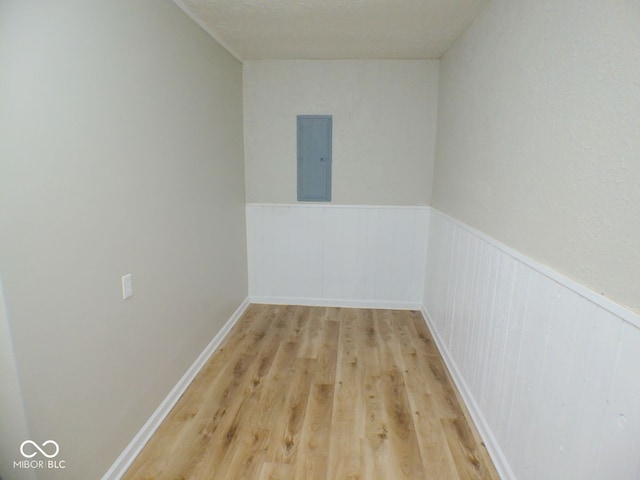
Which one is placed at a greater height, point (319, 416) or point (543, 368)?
point (543, 368)

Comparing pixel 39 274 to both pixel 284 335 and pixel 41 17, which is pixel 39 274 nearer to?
pixel 41 17

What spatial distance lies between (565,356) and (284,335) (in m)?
2.31

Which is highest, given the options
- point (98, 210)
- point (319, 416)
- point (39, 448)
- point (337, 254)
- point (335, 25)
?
point (335, 25)

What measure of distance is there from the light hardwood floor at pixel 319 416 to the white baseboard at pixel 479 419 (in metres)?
0.05

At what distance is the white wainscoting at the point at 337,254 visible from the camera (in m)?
3.63

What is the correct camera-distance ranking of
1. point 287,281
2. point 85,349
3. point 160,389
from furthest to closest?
1. point 287,281
2. point 160,389
3. point 85,349

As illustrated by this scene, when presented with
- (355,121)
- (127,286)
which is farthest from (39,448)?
(355,121)

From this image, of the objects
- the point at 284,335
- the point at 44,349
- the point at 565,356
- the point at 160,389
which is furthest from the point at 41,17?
the point at 284,335

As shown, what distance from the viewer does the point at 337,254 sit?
147 inches

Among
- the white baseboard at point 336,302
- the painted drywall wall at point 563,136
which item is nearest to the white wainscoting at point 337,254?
the white baseboard at point 336,302

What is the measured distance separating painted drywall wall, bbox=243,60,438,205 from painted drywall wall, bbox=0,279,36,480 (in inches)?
108

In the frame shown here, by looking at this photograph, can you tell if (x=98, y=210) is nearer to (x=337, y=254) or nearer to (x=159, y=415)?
(x=159, y=415)

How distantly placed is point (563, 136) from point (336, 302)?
2851 mm

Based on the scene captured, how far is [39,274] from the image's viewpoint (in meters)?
1.24
